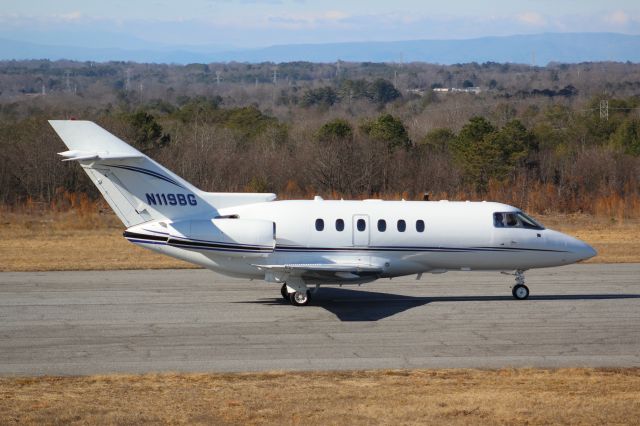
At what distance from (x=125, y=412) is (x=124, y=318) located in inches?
319

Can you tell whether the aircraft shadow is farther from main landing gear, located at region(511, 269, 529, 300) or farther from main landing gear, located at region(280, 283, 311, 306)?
main landing gear, located at region(280, 283, 311, 306)

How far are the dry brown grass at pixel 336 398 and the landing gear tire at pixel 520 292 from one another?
24.8 feet

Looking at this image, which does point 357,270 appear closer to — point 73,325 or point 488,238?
point 488,238

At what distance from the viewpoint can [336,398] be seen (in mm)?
15047

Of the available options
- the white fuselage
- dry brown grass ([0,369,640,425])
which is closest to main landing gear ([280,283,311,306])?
the white fuselage

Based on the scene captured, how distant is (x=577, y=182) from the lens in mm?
53500

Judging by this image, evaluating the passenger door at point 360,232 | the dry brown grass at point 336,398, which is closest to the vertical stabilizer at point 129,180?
the passenger door at point 360,232

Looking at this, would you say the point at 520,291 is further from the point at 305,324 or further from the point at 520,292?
the point at 305,324

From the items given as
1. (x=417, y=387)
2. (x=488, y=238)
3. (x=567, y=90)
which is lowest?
(x=417, y=387)

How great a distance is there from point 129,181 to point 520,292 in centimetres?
1021

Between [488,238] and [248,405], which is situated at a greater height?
[488,238]

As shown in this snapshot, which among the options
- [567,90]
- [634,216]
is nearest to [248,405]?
[634,216]

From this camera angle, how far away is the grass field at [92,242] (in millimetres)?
31375

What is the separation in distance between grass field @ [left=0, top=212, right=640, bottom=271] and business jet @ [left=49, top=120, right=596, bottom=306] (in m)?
7.86
